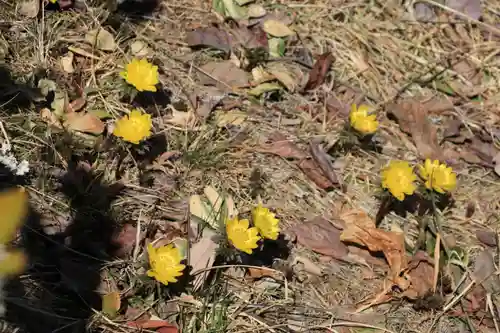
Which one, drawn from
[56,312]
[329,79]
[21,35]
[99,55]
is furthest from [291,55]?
[56,312]

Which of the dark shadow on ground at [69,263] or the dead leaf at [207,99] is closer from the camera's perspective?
the dark shadow on ground at [69,263]

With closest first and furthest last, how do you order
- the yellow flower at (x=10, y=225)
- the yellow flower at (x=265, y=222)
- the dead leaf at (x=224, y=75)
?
the yellow flower at (x=10, y=225) < the yellow flower at (x=265, y=222) < the dead leaf at (x=224, y=75)

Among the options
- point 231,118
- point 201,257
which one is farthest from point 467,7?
point 201,257

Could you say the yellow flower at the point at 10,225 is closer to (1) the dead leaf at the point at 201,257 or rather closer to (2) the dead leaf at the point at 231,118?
(1) the dead leaf at the point at 201,257

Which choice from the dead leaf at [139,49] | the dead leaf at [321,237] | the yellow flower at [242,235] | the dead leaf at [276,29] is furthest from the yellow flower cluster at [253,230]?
the dead leaf at [276,29]

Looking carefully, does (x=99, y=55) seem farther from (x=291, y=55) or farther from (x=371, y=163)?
(x=371, y=163)

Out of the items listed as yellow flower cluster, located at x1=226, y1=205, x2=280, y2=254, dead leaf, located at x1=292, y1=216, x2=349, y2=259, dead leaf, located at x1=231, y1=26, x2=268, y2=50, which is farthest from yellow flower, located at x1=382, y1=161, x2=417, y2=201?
dead leaf, located at x1=231, y1=26, x2=268, y2=50

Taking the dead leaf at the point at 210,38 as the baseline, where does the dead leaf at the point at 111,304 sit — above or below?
below
